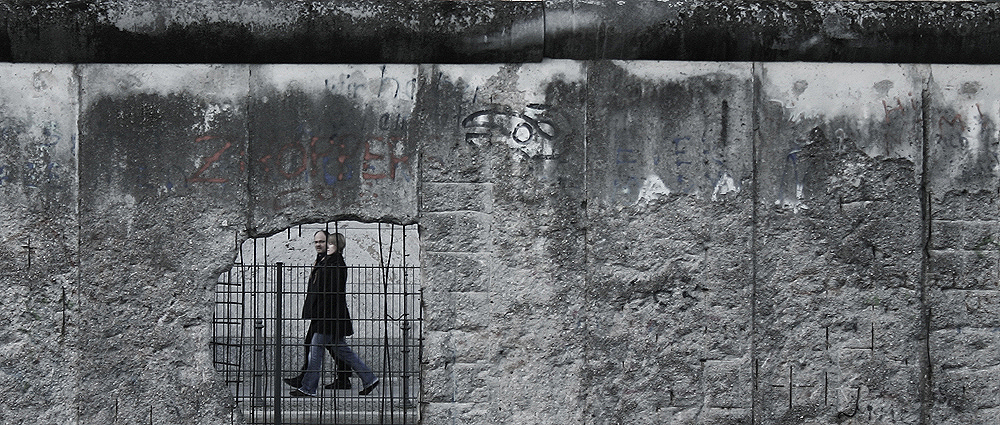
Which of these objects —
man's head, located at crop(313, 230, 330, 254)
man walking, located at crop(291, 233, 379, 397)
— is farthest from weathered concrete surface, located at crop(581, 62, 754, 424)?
man's head, located at crop(313, 230, 330, 254)

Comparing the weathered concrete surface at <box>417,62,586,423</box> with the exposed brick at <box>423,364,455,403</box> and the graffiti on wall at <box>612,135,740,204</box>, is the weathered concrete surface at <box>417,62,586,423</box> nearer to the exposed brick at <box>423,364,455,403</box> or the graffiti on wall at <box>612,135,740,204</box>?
the exposed brick at <box>423,364,455,403</box>

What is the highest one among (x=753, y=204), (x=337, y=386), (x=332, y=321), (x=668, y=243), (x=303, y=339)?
(x=753, y=204)

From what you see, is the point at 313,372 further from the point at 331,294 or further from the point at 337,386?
the point at 331,294

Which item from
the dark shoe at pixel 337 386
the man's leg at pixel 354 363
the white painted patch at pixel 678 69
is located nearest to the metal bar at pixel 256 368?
the dark shoe at pixel 337 386

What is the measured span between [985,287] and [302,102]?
324cm

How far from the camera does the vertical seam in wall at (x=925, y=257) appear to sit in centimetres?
439

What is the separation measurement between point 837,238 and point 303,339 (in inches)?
205

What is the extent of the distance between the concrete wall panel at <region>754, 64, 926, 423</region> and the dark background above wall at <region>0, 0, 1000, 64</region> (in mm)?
173

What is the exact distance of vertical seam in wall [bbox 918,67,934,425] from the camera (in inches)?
173

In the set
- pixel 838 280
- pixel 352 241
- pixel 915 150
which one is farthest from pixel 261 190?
pixel 352 241

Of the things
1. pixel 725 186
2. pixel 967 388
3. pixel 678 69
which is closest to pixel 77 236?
pixel 678 69

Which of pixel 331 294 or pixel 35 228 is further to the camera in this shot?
pixel 331 294

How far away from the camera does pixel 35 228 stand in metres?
4.29

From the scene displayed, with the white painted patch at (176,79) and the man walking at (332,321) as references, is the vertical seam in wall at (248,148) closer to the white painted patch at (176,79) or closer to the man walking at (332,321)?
the white painted patch at (176,79)
